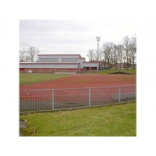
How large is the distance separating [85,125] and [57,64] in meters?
39.8

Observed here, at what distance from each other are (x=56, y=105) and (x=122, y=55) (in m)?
36.6

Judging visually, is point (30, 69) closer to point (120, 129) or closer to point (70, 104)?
point (70, 104)

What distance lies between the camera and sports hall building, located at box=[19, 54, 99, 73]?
4277cm

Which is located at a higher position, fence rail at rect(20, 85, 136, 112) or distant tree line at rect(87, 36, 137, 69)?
distant tree line at rect(87, 36, 137, 69)

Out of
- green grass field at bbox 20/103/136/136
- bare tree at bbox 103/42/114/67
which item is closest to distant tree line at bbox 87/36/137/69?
bare tree at bbox 103/42/114/67

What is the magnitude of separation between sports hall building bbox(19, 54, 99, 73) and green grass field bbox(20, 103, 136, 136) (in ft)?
120

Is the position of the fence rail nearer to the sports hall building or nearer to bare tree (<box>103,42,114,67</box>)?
the sports hall building

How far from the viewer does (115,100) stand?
25.6 feet

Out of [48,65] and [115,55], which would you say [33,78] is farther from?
[115,55]

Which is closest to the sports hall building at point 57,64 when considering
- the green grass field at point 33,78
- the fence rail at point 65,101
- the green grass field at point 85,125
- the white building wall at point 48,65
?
the white building wall at point 48,65

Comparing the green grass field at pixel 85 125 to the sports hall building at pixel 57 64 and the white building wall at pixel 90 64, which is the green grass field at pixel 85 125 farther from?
the white building wall at pixel 90 64

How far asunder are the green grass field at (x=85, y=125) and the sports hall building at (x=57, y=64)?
36.6 metres

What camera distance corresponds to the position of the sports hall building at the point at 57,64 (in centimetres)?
4277

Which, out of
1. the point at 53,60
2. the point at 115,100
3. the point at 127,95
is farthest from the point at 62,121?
the point at 53,60
